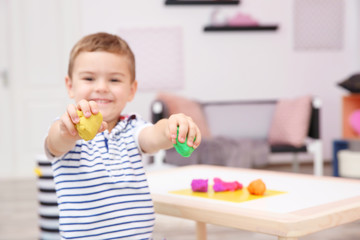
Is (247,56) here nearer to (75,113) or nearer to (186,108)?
(186,108)

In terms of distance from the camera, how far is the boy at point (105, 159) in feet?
3.67

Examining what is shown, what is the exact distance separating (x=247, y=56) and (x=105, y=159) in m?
4.54

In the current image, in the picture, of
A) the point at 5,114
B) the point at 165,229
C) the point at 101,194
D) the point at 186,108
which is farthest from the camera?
the point at 5,114

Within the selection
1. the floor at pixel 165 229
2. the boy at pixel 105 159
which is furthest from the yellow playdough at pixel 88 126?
the floor at pixel 165 229

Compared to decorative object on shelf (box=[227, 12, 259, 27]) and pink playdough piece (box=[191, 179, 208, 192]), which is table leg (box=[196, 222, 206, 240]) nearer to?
pink playdough piece (box=[191, 179, 208, 192])

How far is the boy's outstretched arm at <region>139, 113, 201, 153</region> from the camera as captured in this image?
0.96 metres

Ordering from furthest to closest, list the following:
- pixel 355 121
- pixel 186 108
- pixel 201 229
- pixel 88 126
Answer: pixel 186 108
pixel 355 121
pixel 201 229
pixel 88 126

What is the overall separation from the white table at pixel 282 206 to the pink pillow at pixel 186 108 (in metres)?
2.80

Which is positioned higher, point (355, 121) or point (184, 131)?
point (184, 131)

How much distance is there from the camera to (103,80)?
1200 mm

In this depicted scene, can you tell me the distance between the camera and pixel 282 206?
3.72 ft

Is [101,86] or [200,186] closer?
[101,86]

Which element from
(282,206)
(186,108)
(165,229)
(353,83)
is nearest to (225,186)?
(282,206)

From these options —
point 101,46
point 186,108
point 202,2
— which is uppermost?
point 202,2
